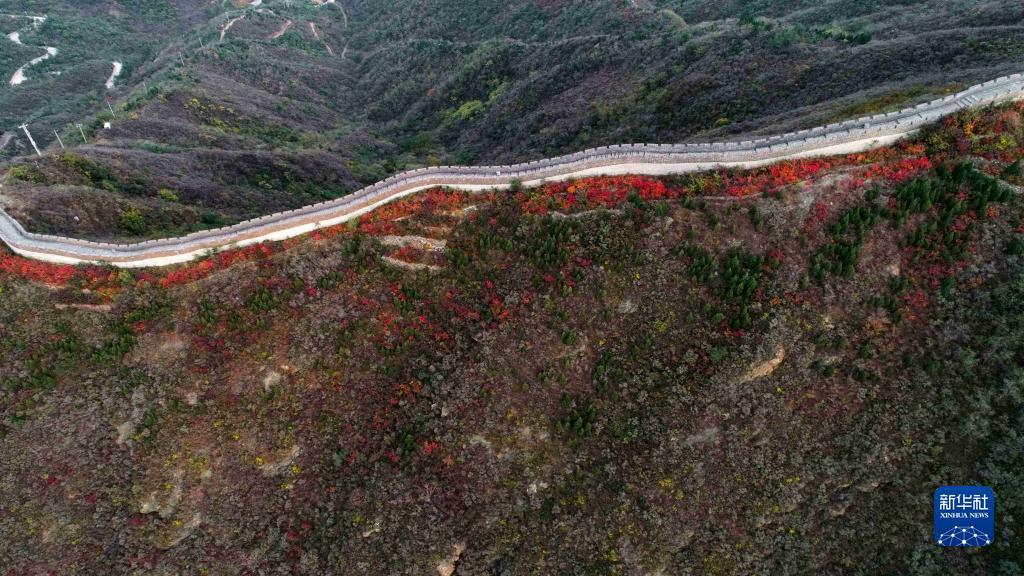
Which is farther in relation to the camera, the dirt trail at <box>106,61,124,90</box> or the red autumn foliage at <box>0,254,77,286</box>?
the dirt trail at <box>106,61,124,90</box>

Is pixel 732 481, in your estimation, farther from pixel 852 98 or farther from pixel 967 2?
pixel 967 2

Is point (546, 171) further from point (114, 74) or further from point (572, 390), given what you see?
point (114, 74)

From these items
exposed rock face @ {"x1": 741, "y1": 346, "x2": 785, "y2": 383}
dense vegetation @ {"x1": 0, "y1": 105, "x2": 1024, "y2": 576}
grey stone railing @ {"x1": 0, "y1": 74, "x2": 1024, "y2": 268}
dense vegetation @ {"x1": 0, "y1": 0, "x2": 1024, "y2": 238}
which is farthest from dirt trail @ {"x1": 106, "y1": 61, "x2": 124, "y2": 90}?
exposed rock face @ {"x1": 741, "y1": 346, "x2": 785, "y2": 383}

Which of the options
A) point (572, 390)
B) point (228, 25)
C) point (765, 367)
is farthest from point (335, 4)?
point (765, 367)

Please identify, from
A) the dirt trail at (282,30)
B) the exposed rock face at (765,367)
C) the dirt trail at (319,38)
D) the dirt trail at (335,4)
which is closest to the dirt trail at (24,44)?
the dirt trail at (282,30)

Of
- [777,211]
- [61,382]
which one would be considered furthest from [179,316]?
[777,211]

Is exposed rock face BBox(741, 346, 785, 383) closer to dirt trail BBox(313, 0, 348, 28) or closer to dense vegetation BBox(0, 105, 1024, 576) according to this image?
dense vegetation BBox(0, 105, 1024, 576)

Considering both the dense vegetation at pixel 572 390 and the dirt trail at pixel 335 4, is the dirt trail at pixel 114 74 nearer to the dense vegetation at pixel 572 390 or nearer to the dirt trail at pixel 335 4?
the dirt trail at pixel 335 4
